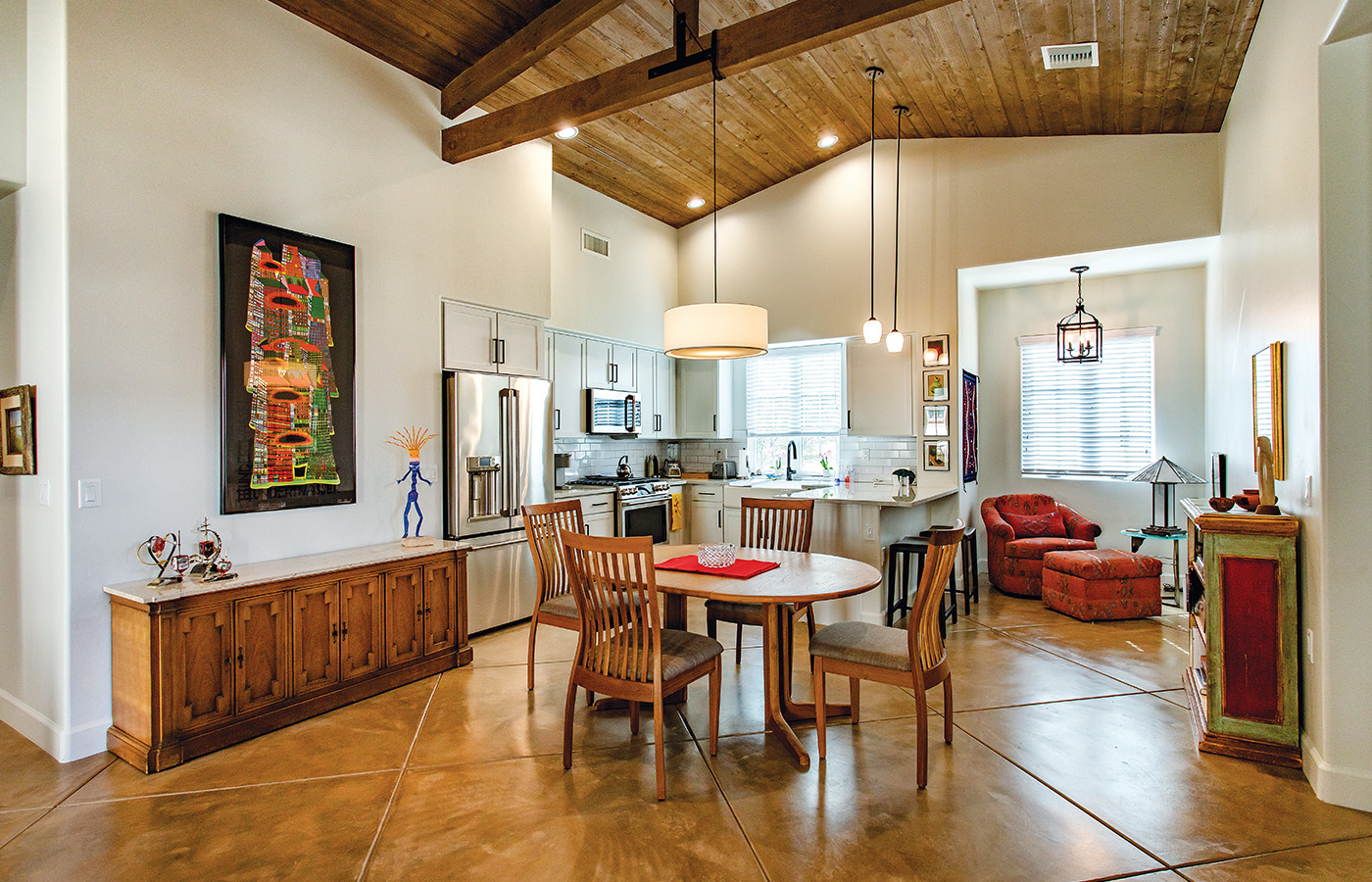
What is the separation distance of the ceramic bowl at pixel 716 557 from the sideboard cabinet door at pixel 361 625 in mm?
1773

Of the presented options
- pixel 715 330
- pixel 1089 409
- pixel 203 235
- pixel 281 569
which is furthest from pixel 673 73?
pixel 1089 409

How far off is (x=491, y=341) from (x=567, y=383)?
1217 mm

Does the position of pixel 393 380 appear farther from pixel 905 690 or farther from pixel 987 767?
pixel 987 767

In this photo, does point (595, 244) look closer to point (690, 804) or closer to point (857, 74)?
point (857, 74)

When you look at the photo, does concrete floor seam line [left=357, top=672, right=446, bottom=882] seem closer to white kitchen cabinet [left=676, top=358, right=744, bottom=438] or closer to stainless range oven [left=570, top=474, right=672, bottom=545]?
stainless range oven [left=570, top=474, right=672, bottom=545]

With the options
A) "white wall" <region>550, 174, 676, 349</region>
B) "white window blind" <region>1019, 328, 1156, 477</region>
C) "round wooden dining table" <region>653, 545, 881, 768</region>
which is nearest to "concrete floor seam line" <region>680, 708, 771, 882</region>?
"round wooden dining table" <region>653, 545, 881, 768</region>

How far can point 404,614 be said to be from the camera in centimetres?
398

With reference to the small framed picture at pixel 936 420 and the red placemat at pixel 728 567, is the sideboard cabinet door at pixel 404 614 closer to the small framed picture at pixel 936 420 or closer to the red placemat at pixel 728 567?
the red placemat at pixel 728 567

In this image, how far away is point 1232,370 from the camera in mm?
4758

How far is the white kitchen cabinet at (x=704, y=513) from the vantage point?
695 centimetres

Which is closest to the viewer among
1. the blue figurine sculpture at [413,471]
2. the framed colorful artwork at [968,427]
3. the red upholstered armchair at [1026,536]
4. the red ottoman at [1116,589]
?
the blue figurine sculpture at [413,471]

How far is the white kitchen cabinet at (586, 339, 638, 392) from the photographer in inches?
257

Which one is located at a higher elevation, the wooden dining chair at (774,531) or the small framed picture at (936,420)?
the small framed picture at (936,420)

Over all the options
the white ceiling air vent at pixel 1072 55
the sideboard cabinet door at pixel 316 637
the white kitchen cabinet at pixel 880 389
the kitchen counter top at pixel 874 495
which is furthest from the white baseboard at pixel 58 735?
the white ceiling air vent at pixel 1072 55
